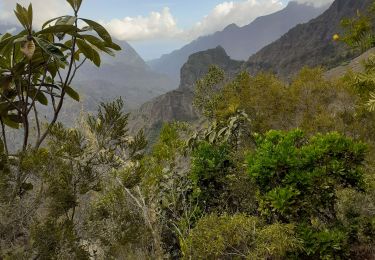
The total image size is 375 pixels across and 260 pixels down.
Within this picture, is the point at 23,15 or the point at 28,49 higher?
the point at 23,15

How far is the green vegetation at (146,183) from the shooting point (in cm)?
421

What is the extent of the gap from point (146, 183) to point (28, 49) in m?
5.29

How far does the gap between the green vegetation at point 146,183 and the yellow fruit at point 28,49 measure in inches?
0.5

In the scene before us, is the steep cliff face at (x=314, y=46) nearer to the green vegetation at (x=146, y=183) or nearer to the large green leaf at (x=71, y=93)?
the green vegetation at (x=146, y=183)

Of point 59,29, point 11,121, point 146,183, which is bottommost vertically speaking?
point 146,183

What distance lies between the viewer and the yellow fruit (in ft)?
11.6

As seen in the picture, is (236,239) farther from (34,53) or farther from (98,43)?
(34,53)

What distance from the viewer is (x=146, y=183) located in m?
8.49

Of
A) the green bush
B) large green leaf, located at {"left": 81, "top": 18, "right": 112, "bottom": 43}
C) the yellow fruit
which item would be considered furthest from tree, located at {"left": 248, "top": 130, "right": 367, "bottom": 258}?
the yellow fruit

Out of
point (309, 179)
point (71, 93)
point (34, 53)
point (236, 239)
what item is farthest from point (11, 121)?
point (309, 179)

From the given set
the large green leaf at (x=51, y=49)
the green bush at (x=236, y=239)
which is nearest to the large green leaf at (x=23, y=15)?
the large green leaf at (x=51, y=49)

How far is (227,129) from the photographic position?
447 inches

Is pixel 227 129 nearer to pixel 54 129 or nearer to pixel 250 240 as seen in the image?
pixel 250 240

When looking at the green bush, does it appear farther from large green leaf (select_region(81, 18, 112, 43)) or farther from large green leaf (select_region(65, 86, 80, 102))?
large green leaf (select_region(81, 18, 112, 43))
